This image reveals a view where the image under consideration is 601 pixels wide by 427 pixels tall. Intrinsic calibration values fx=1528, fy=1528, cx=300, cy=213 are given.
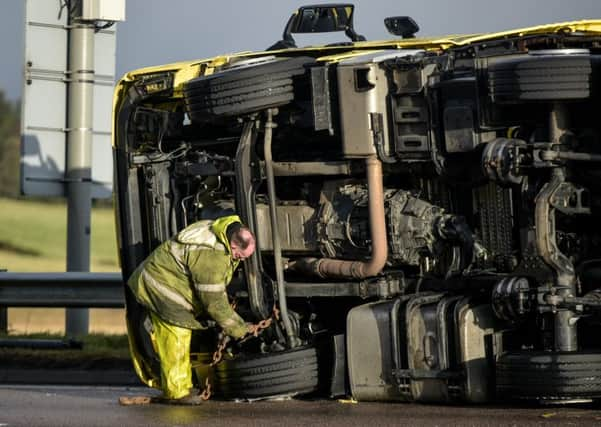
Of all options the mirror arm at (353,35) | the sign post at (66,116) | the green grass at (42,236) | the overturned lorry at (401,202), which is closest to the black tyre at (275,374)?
the overturned lorry at (401,202)

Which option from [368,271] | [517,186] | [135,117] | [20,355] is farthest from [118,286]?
[517,186]

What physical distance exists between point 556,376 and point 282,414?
1.51 meters

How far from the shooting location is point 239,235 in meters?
8.67

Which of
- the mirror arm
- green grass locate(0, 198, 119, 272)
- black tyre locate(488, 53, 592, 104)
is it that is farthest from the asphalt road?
green grass locate(0, 198, 119, 272)

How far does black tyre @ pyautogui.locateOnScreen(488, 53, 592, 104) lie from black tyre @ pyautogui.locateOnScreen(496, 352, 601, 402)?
52.1 inches

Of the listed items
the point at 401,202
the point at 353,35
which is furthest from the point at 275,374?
the point at 353,35

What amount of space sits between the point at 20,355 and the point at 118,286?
1042 mm

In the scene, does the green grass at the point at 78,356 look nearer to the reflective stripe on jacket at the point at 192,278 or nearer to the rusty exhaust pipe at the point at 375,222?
the reflective stripe on jacket at the point at 192,278

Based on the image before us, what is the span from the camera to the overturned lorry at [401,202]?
26.2ft

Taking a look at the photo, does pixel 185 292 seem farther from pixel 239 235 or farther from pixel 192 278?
pixel 239 235

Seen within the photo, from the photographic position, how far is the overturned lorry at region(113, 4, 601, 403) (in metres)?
7.98

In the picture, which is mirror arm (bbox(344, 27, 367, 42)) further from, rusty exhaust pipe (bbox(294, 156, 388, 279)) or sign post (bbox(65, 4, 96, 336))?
sign post (bbox(65, 4, 96, 336))

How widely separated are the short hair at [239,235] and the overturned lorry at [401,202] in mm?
152

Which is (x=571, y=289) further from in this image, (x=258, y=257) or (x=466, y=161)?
(x=258, y=257)
